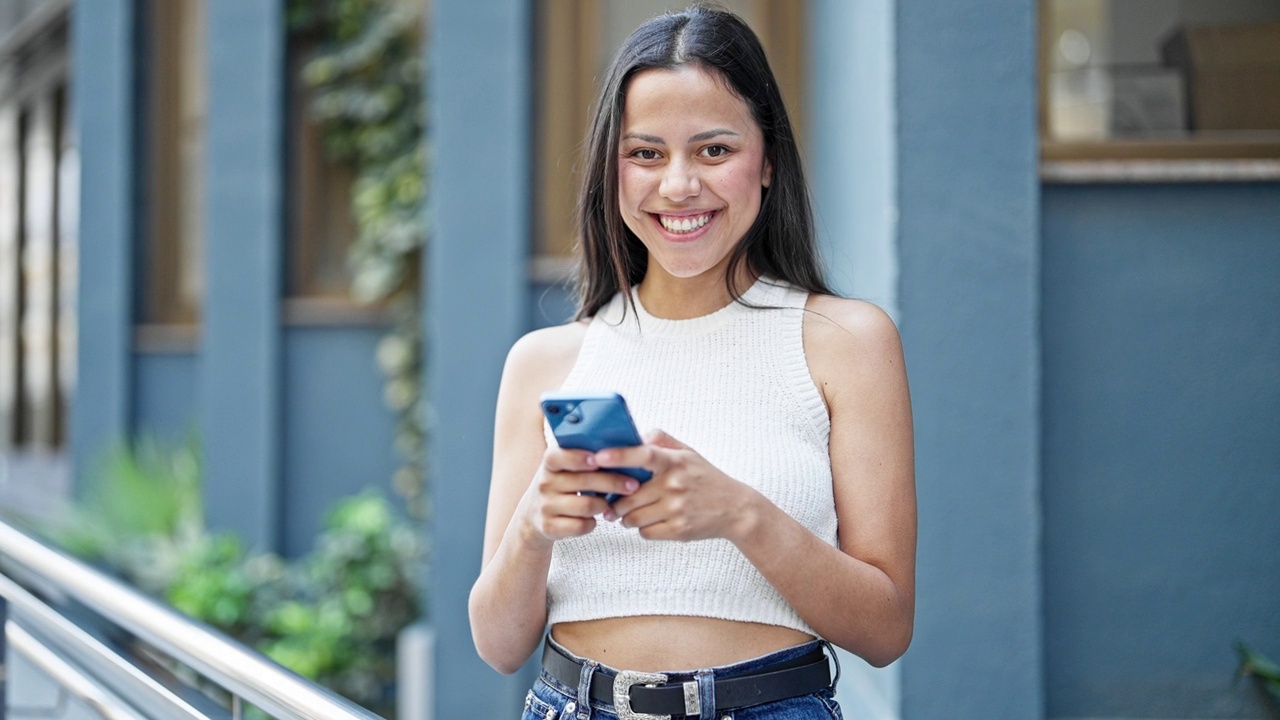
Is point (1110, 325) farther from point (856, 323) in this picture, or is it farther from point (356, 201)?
point (356, 201)

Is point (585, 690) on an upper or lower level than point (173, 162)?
lower

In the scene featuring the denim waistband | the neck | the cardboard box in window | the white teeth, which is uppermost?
the cardboard box in window

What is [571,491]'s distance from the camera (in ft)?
4.24

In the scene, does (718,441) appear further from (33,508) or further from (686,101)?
(33,508)

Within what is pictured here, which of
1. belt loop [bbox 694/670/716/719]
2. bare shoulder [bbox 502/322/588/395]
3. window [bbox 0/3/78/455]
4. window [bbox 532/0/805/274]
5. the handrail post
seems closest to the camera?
belt loop [bbox 694/670/716/719]

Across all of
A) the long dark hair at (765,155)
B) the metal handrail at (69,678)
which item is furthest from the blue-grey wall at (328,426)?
the long dark hair at (765,155)

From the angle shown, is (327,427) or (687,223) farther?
(327,427)

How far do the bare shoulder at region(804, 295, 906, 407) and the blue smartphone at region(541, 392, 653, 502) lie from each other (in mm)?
389

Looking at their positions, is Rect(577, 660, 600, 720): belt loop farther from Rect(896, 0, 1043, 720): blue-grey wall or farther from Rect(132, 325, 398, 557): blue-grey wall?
Rect(132, 325, 398, 557): blue-grey wall

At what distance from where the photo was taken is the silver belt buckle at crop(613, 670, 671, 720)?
1.44 metres

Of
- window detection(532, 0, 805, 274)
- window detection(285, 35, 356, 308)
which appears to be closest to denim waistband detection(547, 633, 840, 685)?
window detection(532, 0, 805, 274)

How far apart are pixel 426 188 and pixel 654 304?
13.5 feet

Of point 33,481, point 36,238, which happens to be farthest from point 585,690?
point 36,238

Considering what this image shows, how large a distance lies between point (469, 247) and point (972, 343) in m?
2.25
